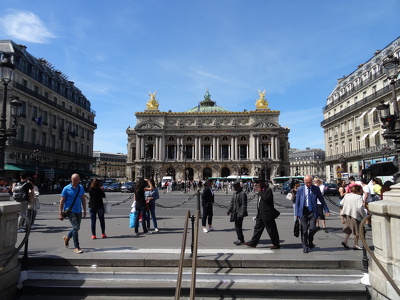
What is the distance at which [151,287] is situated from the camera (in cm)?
477

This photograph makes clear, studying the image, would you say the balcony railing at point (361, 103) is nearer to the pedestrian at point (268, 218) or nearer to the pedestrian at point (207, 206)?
the pedestrian at point (207, 206)

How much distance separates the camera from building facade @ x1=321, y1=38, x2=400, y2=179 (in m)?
35.7

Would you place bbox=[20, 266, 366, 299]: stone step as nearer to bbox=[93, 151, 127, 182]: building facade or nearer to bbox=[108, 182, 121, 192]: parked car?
bbox=[108, 182, 121, 192]: parked car

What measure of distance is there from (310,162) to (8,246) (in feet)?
413

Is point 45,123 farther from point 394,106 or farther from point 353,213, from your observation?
point 353,213

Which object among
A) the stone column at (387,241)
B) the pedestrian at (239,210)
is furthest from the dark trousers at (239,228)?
the stone column at (387,241)

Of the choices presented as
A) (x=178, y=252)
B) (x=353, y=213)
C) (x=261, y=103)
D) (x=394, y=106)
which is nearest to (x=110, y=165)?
(x=261, y=103)

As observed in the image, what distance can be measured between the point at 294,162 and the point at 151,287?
440 ft

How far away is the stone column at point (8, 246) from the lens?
14.5 feet

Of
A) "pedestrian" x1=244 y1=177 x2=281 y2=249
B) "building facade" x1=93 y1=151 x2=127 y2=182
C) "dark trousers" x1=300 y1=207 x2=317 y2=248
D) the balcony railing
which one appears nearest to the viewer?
"dark trousers" x1=300 y1=207 x2=317 y2=248

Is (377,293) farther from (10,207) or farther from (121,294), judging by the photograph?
(10,207)

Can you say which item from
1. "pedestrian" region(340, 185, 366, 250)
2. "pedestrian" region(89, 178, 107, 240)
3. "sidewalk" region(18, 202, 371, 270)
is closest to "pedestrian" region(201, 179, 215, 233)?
"sidewalk" region(18, 202, 371, 270)

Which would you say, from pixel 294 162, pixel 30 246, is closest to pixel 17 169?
pixel 30 246

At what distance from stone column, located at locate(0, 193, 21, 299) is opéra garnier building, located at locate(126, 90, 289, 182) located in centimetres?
6519
